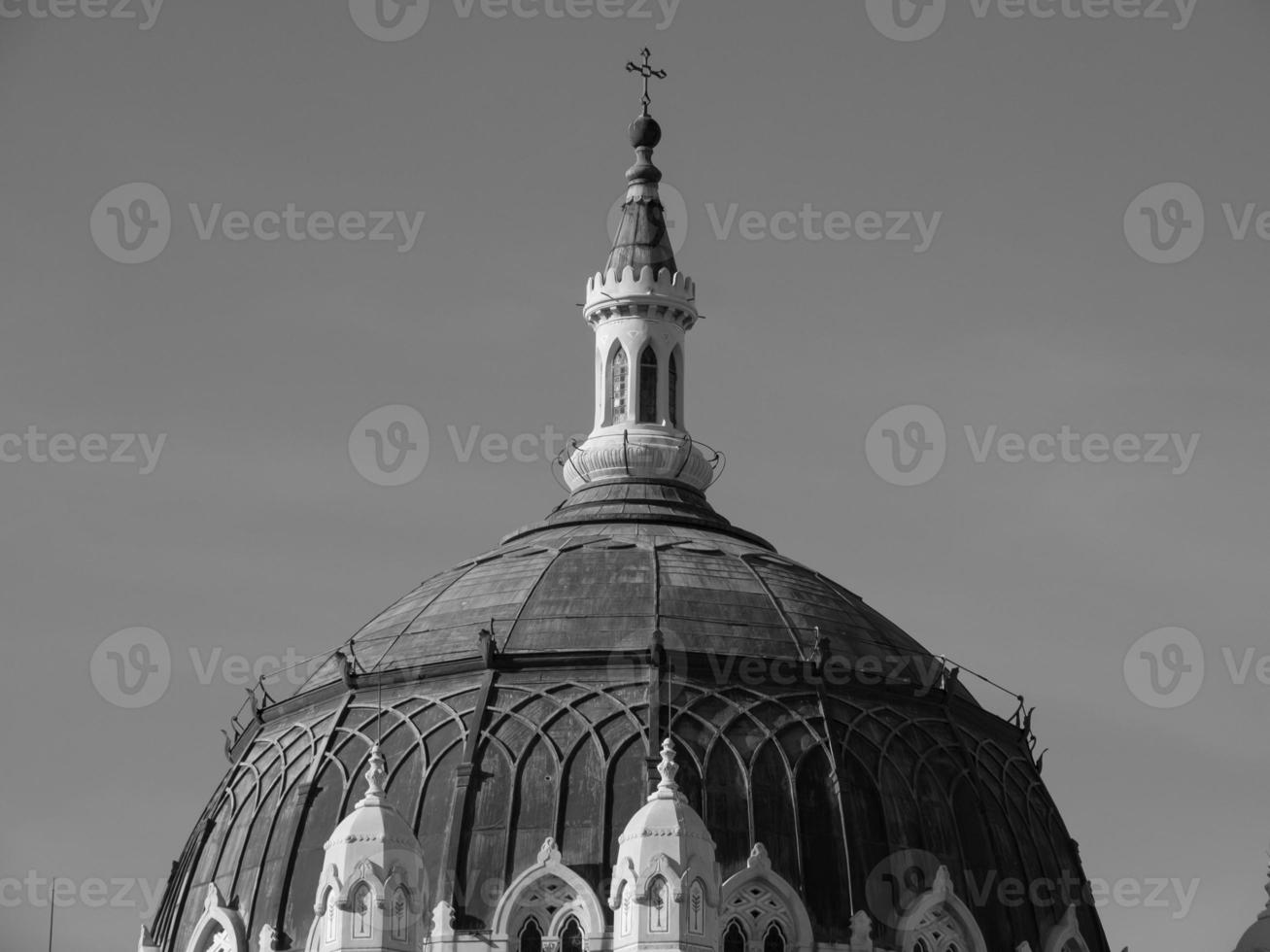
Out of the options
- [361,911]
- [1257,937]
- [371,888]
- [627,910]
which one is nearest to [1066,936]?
[1257,937]

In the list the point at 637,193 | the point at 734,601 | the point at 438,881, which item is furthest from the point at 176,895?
the point at 637,193

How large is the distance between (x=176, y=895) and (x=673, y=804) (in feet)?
60.5

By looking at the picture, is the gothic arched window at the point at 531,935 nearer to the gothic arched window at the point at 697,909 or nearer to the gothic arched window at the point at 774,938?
the gothic arched window at the point at 697,909

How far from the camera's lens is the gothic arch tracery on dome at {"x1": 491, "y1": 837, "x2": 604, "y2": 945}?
98500 millimetres

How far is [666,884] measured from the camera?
3711 inches

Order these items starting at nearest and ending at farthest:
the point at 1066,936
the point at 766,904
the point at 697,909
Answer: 1. the point at 697,909
2. the point at 766,904
3. the point at 1066,936

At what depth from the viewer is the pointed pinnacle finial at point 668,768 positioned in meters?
96.4

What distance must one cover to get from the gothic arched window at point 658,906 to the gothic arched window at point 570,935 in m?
4.58

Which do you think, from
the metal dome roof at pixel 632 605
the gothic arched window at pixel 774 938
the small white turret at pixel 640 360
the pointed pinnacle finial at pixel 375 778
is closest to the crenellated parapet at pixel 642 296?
the small white turret at pixel 640 360

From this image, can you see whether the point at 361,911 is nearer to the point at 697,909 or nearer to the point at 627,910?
the point at 627,910

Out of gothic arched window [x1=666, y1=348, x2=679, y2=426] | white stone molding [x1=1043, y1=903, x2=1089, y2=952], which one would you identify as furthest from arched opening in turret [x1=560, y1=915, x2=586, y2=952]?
gothic arched window [x1=666, y1=348, x2=679, y2=426]

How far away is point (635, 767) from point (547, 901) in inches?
181

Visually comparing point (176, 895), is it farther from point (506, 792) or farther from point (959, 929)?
point (959, 929)

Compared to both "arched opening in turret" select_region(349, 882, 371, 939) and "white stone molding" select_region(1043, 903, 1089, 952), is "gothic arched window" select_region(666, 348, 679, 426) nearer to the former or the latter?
"white stone molding" select_region(1043, 903, 1089, 952)
